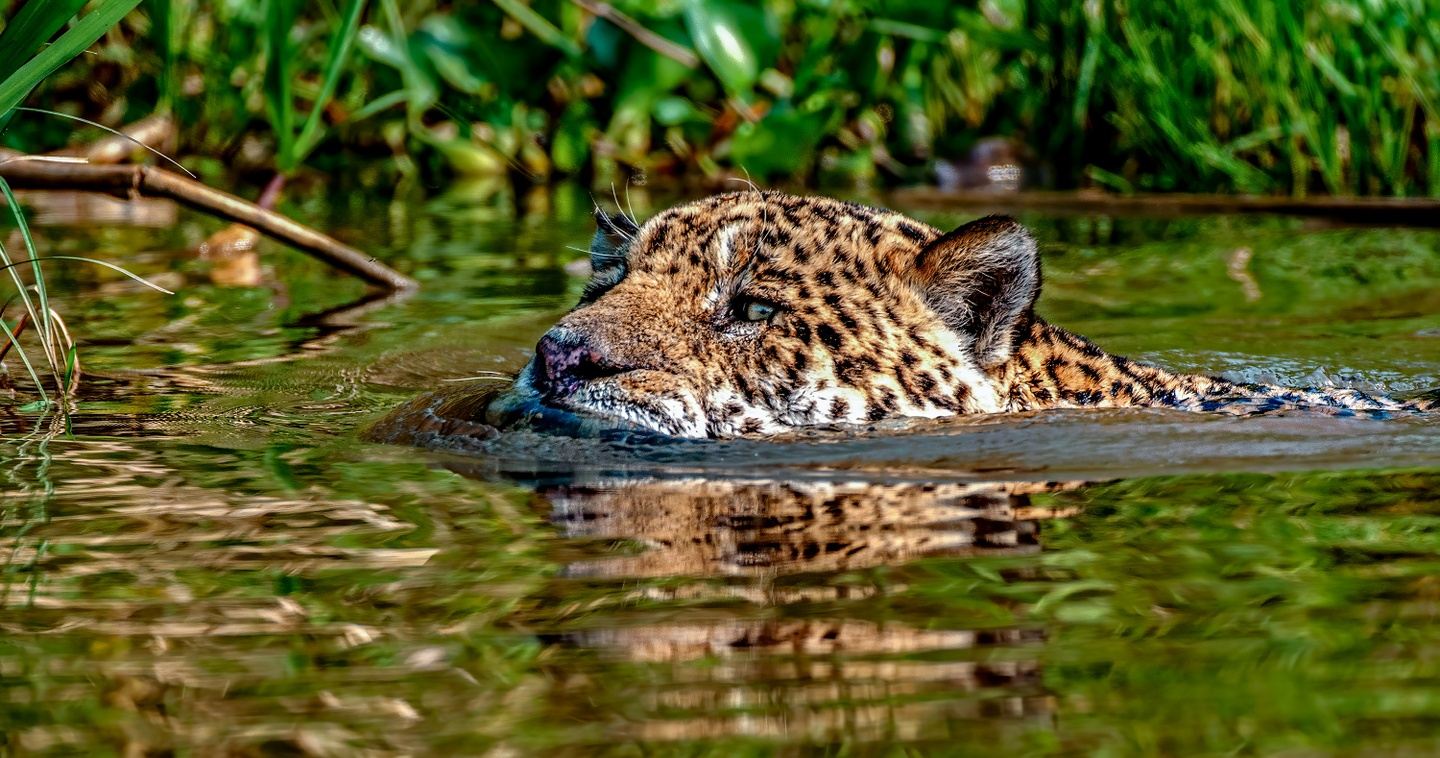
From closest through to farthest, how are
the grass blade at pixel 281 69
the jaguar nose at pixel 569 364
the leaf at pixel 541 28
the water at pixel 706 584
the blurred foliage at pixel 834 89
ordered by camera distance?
the water at pixel 706 584 → the jaguar nose at pixel 569 364 → the grass blade at pixel 281 69 → the blurred foliage at pixel 834 89 → the leaf at pixel 541 28

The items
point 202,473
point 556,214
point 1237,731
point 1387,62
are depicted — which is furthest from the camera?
point 556,214

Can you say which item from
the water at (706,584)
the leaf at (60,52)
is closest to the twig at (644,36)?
the water at (706,584)

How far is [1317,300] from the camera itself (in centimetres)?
885

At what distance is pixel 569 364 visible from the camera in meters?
4.90

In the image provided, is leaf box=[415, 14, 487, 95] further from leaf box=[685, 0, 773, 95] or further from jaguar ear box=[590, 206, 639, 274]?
jaguar ear box=[590, 206, 639, 274]

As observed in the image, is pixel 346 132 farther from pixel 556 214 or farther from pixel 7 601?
pixel 7 601

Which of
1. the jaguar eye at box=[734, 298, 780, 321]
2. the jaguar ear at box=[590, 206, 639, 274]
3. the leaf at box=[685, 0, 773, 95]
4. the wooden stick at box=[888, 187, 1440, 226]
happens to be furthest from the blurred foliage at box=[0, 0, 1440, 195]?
the jaguar eye at box=[734, 298, 780, 321]

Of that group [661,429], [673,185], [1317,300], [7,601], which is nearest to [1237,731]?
[7,601]

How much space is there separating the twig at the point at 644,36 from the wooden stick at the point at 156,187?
430cm

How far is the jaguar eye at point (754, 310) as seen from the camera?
5.19 meters

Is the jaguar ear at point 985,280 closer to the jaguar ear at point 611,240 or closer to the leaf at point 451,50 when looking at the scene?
the jaguar ear at point 611,240

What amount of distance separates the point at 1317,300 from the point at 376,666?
268 inches

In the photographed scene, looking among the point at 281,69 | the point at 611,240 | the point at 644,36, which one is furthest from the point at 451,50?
the point at 611,240

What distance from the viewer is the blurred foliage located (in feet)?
35.1
